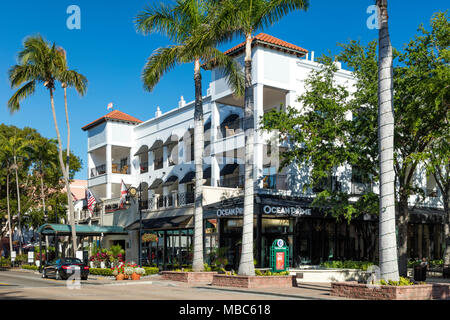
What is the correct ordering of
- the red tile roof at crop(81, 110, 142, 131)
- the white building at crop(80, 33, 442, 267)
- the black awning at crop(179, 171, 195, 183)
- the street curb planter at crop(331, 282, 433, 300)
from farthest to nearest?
the red tile roof at crop(81, 110, 142, 131)
the black awning at crop(179, 171, 195, 183)
the white building at crop(80, 33, 442, 267)
the street curb planter at crop(331, 282, 433, 300)

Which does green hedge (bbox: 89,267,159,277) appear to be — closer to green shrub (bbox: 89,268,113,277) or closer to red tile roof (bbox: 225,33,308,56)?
green shrub (bbox: 89,268,113,277)

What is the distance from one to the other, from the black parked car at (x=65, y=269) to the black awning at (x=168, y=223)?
624 centimetres

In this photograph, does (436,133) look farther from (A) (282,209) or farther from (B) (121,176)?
(B) (121,176)

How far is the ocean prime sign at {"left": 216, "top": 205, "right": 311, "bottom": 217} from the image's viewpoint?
29.0m

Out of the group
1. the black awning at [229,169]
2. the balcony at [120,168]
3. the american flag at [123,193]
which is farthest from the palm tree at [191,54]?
the balcony at [120,168]

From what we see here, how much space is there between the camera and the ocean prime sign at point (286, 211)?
2888cm

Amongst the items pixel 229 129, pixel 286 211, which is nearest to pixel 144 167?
pixel 229 129

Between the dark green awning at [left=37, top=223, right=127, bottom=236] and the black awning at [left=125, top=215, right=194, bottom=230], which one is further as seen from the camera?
the dark green awning at [left=37, top=223, right=127, bottom=236]

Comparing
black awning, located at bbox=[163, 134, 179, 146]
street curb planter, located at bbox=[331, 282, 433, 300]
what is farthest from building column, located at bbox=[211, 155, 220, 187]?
street curb planter, located at bbox=[331, 282, 433, 300]

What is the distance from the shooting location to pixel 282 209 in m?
29.4

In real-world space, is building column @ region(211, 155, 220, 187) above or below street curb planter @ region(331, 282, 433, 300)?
above

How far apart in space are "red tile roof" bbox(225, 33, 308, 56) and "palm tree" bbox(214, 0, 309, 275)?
9.98 m

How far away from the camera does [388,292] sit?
53.8ft

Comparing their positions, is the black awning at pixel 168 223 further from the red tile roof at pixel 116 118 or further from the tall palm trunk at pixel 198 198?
the red tile roof at pixel 116 118
